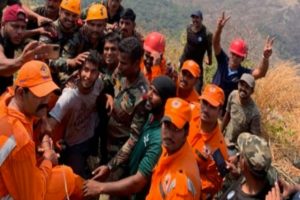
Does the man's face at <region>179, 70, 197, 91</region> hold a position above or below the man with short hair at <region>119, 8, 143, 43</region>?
below

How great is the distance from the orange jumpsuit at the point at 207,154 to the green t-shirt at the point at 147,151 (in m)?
0.62

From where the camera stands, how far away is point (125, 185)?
4375mm

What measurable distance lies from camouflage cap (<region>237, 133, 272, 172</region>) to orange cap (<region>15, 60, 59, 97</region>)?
1512mm

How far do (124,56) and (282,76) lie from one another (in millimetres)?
8984

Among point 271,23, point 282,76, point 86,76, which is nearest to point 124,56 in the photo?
point 86,76

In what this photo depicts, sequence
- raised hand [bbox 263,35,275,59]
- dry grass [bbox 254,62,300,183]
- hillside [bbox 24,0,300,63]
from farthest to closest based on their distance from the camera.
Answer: hillside [bbox 24,0,300,63]
dry grass [bbox 254,62,300,183]
raised hand [bbox 263,35,275,59]

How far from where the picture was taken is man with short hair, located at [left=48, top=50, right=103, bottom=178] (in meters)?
5.19

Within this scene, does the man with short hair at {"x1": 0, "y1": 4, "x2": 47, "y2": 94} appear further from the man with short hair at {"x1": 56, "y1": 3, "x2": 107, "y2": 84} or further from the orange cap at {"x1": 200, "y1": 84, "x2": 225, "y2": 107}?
the orange cap at {"x1": 200, "y1": 84, "x2": 225, "y2": 107}

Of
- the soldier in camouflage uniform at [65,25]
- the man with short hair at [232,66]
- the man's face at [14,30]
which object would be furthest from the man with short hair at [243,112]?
the man's face at [14,30]

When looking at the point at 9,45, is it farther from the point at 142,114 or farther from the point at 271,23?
the point at 271,23

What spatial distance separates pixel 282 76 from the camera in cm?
1321

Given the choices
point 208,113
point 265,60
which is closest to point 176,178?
point 208,113

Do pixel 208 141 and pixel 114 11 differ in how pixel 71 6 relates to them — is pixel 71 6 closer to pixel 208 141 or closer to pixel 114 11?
pixel 114 11

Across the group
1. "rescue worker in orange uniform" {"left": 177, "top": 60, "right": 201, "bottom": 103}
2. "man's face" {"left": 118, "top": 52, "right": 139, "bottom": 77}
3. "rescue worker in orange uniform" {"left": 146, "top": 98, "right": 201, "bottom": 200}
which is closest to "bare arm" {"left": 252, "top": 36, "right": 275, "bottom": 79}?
"rescue worker in orange uniform" {"left": 177, "top": 60, "right": 201, "bottom": 103}
